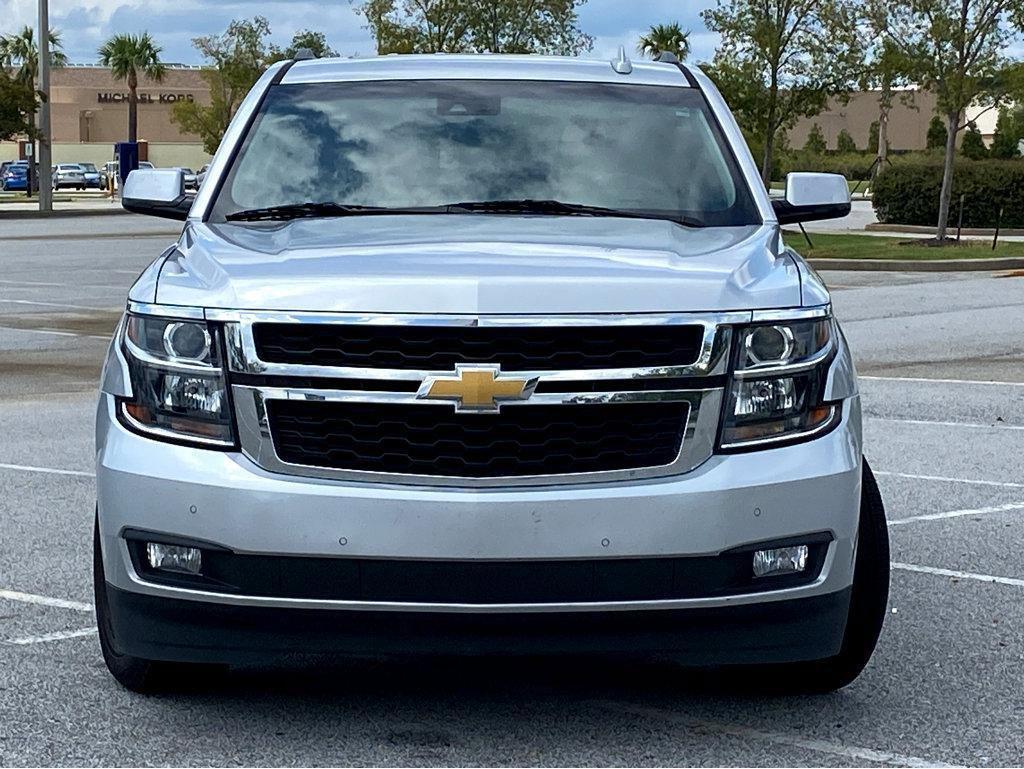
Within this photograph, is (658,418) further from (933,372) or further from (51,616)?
(933,372)

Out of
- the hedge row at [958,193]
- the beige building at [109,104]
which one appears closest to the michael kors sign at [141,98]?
the beige building at [109,104]

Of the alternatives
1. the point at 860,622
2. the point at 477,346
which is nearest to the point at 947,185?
the point at 860,622

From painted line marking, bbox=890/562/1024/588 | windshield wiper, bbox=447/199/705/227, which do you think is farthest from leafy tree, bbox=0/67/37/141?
windshield wiper, bbox=447/199/705/227

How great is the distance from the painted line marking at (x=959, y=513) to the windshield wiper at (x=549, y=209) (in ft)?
9.24

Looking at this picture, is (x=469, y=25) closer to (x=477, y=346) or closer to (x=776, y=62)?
(x=776, y=62)

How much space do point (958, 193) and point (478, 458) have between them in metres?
36.0

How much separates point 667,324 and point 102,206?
2328 inches

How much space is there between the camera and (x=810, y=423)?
15.3 feet

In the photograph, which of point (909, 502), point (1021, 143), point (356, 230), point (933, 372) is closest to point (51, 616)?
point (356, 230)

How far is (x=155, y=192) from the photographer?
6215 mm

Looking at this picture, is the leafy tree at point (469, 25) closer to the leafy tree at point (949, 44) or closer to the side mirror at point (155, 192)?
the leafy tree at point (949, 44)

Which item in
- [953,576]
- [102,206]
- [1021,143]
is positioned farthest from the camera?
[1021,143]

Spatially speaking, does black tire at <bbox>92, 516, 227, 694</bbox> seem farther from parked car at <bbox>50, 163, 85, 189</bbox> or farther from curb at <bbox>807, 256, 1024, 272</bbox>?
parked car at <bbox>50, 163, 85, 189</bbox>

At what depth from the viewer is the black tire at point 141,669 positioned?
508cm
